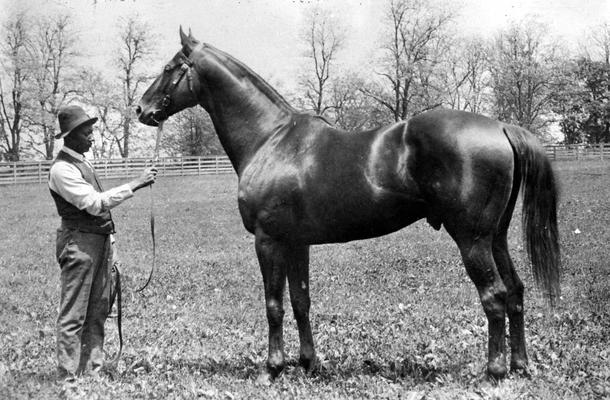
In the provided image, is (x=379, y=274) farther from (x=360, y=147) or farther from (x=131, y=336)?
(x=360, y=147)

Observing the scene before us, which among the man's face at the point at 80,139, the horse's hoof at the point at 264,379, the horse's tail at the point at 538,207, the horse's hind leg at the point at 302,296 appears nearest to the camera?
the horse's tail at the point at 538,207

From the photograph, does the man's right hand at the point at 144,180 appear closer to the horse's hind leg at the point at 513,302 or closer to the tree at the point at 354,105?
the horse's hind leg at the point at 513,302

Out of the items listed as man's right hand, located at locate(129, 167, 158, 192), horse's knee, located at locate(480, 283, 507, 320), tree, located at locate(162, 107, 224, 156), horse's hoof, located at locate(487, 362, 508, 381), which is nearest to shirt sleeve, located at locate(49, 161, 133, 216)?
man's right hand, located at locate(129, 167, 158, 192)

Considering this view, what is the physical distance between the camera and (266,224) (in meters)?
4.76

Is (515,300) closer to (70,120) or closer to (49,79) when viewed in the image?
(70,120)

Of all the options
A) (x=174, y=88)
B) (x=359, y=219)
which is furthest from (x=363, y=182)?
(x=174, y=88)

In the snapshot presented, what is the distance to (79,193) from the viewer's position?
15.4ft

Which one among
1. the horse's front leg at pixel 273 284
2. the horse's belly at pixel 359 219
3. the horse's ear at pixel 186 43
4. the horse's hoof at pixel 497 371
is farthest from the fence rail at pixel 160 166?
the horse's hoof at pixel 497 371

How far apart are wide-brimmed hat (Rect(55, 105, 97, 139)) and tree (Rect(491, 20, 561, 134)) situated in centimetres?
3501

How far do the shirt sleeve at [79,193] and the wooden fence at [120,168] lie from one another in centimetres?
2386

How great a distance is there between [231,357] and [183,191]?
71.8 ft

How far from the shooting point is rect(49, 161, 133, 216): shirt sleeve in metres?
4.69

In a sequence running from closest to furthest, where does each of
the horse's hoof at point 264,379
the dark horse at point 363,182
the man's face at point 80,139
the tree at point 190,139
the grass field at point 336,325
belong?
the dark horse at point 363,182
the grass field at point 336,325
the horse's hoof at point 264,379
the man's face at point 80,139
the tree at point 190,139

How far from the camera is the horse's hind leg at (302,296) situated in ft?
16.6
